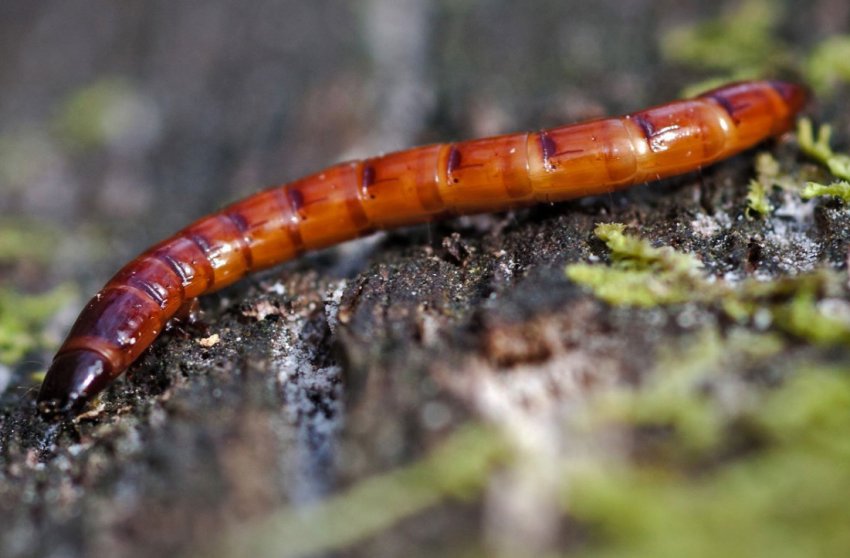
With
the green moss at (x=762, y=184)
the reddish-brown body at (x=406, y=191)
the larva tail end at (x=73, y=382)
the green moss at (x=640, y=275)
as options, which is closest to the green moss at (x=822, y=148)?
the reddish-brown body at (x=406, y=191)

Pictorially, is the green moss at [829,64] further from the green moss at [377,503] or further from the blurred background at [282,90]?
the green moss at [377,503]

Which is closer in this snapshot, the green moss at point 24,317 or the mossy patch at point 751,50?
the green moss at point 24,317

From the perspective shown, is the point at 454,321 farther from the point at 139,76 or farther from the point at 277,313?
the point at 139,76

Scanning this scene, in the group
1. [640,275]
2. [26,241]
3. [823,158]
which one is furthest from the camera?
[26,241]

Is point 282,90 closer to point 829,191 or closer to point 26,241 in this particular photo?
point 26,241

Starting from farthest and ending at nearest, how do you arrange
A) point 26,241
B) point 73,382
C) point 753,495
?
point 26,241 < point 73,382 < point 753,495

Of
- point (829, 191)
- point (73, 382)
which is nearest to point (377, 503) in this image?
point (73, 382)

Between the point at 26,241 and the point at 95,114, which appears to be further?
the point at 95,114

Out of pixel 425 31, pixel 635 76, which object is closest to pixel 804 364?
pixel 635 76
